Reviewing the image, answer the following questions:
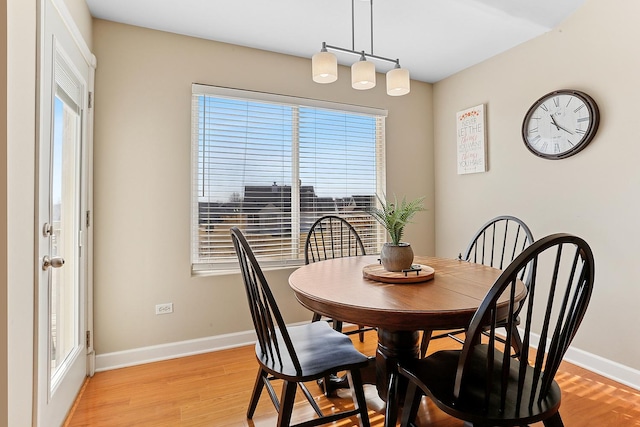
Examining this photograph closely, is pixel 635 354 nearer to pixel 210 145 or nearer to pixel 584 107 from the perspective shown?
pixel 584 107

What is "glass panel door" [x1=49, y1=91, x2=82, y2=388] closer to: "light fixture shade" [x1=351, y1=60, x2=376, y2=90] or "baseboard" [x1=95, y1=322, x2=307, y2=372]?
"baseboard" [x1=95, y1=322, x2=307, y2=372]

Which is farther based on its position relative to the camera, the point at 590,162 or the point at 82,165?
Answer: the point at 590,162

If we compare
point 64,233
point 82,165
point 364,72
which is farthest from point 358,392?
point 82,165

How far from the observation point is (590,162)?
2.36 meters

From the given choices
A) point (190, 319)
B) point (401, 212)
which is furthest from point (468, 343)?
point (190, 319)

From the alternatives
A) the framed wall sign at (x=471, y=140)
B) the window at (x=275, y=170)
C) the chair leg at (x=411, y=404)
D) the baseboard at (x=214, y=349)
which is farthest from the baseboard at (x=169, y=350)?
the framed wall sign at (x=471, y=140)

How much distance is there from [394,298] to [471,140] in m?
2.41

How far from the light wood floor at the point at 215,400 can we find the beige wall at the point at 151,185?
11.4 inches

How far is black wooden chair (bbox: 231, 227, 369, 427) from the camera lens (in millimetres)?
1326

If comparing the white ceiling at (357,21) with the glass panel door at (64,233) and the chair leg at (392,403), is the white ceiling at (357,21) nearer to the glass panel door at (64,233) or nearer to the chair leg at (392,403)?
the glass panel door at (64,233)

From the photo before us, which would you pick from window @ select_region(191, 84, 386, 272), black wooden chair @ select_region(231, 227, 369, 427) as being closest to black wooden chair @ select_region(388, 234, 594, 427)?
black wooden chair @ select_region(231, 227, 369, 427)

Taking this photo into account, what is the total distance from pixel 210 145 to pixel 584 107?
107 inches

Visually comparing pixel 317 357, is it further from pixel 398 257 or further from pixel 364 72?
pixel 364 72

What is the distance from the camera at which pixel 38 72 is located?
1.35 metres
